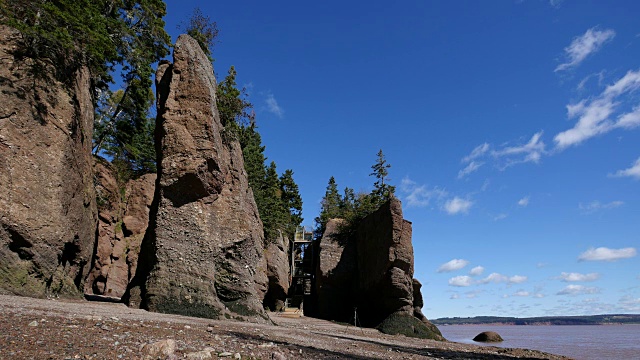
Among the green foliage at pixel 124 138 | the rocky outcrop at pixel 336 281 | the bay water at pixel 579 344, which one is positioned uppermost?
the green foliage at pixel 124 138

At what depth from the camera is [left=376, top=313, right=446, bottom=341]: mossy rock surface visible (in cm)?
2711

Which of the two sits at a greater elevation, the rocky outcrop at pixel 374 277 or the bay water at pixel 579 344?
the rocky outcrop at pixel 374 277

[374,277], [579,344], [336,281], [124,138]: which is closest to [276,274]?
[336,281]

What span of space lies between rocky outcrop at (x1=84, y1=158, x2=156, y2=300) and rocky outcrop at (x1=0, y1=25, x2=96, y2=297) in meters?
10.0

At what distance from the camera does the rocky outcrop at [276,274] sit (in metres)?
35.1

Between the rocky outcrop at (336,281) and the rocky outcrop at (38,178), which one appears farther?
the rocky outcrop at (336,281)

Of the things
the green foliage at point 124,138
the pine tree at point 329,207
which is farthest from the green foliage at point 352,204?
the green foliage at point 124,138

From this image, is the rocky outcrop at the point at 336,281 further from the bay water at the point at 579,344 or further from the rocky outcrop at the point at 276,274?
the bay water at the point at 579,344

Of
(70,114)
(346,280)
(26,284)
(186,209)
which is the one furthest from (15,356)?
(346,280)

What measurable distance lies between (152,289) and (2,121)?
6896mm

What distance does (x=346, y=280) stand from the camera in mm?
38688

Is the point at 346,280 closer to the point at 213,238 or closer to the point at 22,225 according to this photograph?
the point at 213,238

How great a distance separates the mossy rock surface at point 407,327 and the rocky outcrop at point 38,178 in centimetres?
2079

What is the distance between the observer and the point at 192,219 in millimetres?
15141
